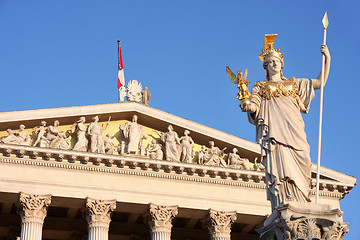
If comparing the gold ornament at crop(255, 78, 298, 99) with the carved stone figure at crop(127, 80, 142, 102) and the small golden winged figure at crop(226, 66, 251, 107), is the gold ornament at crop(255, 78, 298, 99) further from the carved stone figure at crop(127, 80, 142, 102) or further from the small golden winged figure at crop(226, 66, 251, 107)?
the carved stone figure at crop(127, 80, 142, 102)

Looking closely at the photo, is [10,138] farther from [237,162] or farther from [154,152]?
[237,162]

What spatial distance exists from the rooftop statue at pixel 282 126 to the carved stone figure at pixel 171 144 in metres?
25.7

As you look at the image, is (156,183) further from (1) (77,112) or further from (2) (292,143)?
(2) (292,143)

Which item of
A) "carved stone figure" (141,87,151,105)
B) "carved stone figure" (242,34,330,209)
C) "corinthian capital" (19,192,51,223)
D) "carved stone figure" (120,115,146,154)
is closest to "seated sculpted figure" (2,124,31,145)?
"corinthian capital" (19,192,51,223)

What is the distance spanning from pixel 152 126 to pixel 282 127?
2799cm

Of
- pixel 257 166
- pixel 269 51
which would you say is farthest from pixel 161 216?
pixel 269 51

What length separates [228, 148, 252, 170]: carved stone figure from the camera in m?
37.4

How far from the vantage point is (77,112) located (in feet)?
120

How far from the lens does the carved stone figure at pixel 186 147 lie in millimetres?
36844

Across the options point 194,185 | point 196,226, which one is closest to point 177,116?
point 194,185

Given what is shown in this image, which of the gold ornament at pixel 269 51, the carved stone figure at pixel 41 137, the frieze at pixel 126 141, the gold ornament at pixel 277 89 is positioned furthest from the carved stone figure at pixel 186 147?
the gold ornament at pixel 277 89

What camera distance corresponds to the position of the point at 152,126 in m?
38.0

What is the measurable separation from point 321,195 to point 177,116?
782 centimetres

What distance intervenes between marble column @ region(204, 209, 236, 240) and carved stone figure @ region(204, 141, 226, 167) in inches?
89.6
